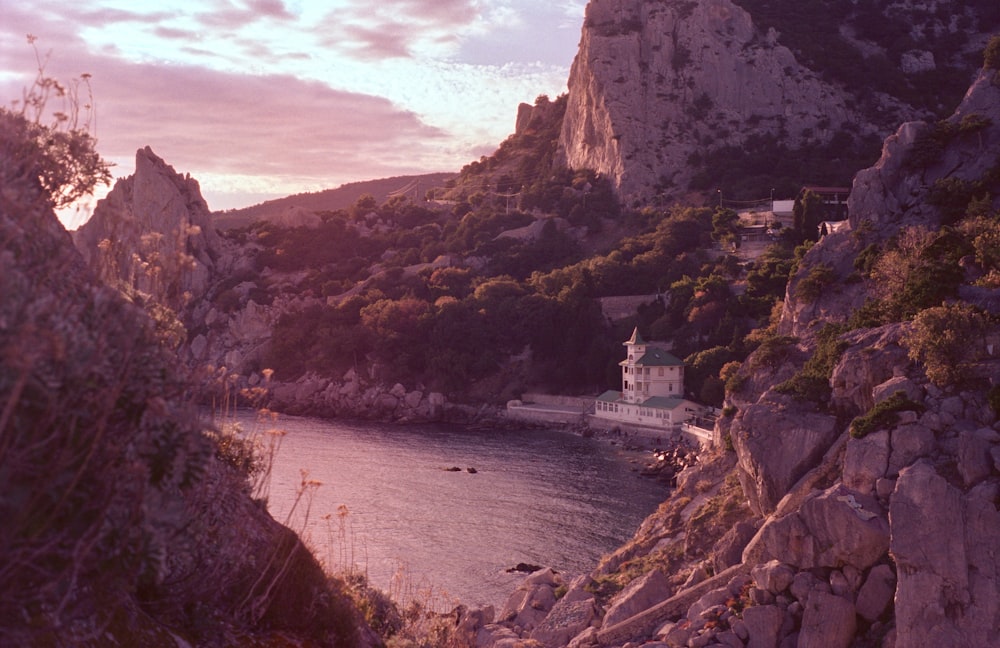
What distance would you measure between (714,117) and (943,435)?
134578 mm

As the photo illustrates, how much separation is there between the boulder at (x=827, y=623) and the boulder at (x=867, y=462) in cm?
298

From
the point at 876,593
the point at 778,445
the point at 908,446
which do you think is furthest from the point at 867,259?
the point at 876,593

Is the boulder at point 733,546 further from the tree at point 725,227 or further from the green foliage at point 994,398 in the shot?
the tree at point 725,227

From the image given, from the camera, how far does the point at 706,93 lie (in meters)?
151

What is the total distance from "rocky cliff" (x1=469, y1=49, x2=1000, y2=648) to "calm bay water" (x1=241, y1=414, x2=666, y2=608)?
9304 millimetres

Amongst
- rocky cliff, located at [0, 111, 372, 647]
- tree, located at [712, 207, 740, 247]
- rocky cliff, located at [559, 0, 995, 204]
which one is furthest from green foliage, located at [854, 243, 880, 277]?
rocky cliff, located at [559, 0, 995, 204]

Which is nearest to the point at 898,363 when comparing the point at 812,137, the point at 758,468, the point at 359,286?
the point at 758,468

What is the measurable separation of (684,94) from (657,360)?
84162 millimetres

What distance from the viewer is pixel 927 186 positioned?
38781 mm

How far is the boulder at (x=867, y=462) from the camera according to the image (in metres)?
23.0

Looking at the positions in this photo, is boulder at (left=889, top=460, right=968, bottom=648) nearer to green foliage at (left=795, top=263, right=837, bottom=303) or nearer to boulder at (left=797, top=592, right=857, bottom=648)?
boulder at (left=797, top=592, right=857, bottom=648)

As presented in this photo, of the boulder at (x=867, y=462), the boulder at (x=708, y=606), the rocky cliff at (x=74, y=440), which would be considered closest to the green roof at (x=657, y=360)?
the boulder at (x=708, y=606)

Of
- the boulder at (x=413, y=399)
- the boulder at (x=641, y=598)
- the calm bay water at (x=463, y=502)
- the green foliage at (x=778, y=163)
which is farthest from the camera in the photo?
the green foliage at (x=778, y=163)

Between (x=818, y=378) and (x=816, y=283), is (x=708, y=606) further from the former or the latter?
(x=816, y=283)
